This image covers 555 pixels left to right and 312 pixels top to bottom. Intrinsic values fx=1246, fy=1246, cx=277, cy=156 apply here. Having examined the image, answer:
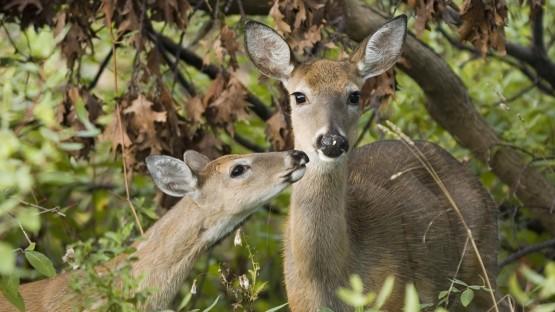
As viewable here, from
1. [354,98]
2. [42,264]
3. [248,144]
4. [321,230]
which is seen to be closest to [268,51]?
[354,98]

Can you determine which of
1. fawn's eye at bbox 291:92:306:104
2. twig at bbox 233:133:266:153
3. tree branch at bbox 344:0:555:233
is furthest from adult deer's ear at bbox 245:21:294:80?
twig at bbox 233:133:266:153

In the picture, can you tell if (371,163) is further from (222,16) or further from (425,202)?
(222,16)

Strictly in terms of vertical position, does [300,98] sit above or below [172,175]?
above

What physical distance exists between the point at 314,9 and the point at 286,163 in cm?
110

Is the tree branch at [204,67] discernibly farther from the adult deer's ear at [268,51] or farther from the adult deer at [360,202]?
the adult deer's ear at [268,51]

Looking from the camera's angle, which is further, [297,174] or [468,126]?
[468,126]

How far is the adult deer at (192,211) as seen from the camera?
18.5 ft

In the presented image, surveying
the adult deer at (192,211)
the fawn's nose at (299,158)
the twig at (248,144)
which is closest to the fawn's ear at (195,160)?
the adult deer at (192,211)

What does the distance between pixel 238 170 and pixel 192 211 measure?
0.29 m

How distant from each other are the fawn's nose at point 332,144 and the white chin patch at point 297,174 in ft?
0.46

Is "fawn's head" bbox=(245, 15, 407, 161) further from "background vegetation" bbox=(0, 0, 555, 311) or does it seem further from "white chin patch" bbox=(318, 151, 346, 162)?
"background vegetation" bbox=(0, 0, 555, 311)

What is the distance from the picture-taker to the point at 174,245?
5742 mm

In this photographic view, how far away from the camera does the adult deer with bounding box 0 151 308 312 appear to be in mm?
5652

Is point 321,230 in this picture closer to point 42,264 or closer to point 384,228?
point 384,228
